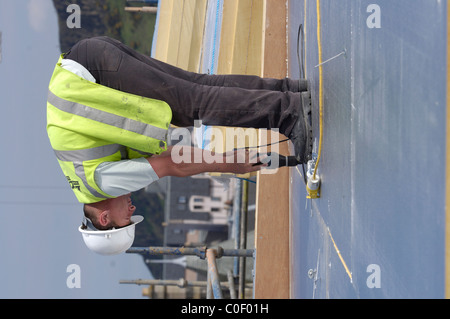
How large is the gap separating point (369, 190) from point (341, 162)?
476mm

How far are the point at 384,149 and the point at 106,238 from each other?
184 centimetres

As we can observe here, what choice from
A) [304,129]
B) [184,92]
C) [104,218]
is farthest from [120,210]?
[304,129]

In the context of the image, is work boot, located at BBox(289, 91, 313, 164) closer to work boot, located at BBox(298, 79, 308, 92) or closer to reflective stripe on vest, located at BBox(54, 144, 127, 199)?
work boot, located at BBox(298, 79, 308, 92)

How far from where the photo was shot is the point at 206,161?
3000 mm

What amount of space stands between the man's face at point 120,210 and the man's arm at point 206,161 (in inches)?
11.6

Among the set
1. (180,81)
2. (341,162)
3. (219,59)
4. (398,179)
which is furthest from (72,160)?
(219,59)

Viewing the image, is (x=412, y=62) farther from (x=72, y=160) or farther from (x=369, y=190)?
(x=72, y=160)

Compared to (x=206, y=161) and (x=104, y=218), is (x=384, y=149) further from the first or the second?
(x=104, y=218)

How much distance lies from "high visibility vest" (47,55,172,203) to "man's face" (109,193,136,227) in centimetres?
23

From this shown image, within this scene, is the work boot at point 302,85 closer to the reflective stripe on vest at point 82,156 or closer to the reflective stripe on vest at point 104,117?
the reflective stripe on vest at point 104,117

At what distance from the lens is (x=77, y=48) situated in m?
2.63

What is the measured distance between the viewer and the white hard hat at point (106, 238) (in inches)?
114

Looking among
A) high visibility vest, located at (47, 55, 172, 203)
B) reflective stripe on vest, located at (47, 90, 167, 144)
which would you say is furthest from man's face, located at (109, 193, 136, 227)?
reflective stripe on vest, located at (47, 90, 167, 144)

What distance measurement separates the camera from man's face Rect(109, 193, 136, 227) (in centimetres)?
289
